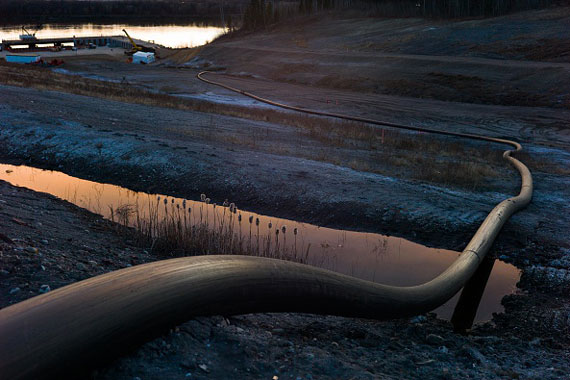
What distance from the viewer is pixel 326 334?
4844 millimetres

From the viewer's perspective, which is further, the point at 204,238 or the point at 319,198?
the point at 319,198

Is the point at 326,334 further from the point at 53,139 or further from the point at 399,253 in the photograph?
the point at 53,139

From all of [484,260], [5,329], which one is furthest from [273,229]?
[5,329]

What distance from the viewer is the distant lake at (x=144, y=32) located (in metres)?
86.3

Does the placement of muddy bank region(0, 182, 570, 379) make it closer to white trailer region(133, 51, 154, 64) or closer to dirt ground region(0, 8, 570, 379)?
dirt ground region(0, 8, 570, 379)

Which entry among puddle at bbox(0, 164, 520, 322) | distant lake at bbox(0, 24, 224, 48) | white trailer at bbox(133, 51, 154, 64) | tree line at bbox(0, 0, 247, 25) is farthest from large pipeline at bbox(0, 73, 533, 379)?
tree line at bbox(0, 0, 247, 25)

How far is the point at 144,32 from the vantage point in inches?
4021

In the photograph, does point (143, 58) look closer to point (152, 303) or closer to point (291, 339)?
point (291, 339)

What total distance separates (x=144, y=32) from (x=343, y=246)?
339ft

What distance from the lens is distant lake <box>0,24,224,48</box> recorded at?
283 feet

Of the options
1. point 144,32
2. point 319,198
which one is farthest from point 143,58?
point 144,32

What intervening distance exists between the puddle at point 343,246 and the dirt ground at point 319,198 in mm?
279

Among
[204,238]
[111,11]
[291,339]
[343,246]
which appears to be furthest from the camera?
[111,11]

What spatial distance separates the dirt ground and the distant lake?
202 ft
